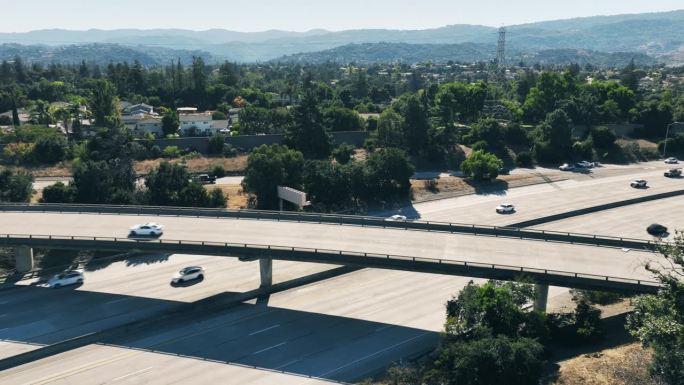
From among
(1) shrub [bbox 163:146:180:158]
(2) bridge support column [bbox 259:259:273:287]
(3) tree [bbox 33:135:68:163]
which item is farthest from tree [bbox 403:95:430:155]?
(3) tree [bbox 33:135:68:163]

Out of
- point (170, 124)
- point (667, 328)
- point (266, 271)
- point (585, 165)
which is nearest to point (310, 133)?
point (170, 124)

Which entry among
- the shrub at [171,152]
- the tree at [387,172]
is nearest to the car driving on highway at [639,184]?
the tree at [387,172]

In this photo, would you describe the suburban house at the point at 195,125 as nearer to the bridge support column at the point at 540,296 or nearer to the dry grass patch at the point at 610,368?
the bridge support column at the point at 540,296

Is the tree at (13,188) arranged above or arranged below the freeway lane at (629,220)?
above

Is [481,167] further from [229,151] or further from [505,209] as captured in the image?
[229,151]

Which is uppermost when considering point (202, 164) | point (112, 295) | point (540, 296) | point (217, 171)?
point (202, 164)
